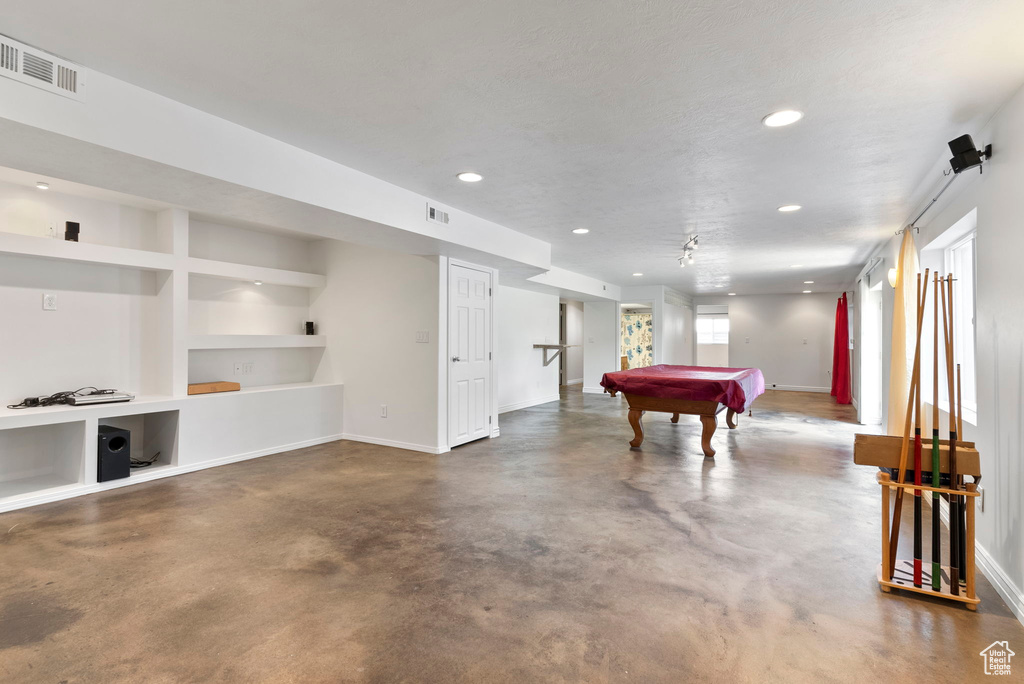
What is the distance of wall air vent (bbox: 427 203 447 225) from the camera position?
413cm

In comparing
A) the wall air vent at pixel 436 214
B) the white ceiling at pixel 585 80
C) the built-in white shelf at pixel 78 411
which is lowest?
the built-in white shelf at pixel 78 411

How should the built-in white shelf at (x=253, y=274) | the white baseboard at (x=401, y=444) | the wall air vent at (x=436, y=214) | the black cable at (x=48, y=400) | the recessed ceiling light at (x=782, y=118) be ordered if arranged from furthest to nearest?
1. the white baseboard at (x=401, y=444)
2. the built-in white shelf at (x=253, y=274)
3. the wall air vent at (x=436, y=214)
4. the black cable at (x=48, y=400)
5. the recessed ceiling light at (x=782, y=118)

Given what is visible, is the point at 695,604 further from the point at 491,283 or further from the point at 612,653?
the point at 491,283

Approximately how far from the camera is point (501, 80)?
7.34 ft

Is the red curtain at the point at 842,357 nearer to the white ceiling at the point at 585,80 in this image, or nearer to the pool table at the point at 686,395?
the pool table at the point at 686,395

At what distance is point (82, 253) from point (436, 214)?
272 cm

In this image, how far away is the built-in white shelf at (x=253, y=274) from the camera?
15.1 ft

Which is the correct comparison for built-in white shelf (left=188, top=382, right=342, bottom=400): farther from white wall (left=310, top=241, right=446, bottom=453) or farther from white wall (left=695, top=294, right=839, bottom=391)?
white wall (left=695, top=294, right=839, bottom=391)

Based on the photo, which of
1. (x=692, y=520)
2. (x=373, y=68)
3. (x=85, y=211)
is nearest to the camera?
(x=373, y=68)

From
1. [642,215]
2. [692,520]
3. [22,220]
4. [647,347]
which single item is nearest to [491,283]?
[642,215]

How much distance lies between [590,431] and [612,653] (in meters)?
4.53

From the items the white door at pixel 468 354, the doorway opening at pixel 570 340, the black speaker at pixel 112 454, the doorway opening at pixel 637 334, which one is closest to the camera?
the black speaker at pixel 112 454

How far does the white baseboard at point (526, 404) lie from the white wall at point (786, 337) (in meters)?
5.45

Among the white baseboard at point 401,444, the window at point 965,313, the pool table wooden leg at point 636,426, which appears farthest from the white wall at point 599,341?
the window at point 965,313
